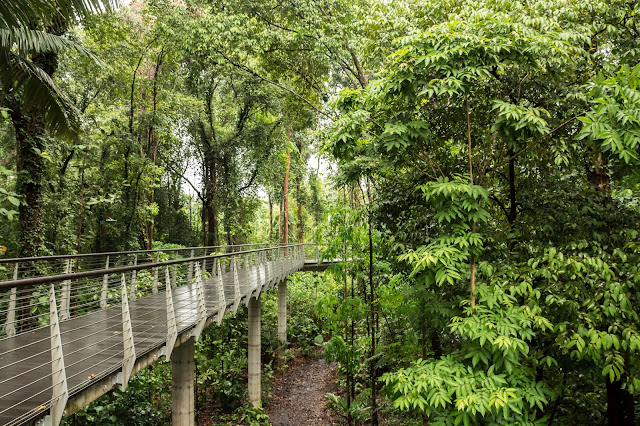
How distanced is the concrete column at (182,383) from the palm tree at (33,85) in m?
4.05

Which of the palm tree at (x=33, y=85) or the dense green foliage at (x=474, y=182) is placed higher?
the palm tree at (x=33, y=85)

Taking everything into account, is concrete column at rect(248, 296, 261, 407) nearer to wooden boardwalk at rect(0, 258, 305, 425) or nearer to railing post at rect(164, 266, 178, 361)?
wooden boardwalk at rect(0, 258, 305, 425)

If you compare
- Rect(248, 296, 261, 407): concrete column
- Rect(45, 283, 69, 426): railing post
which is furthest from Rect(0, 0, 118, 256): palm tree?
Rect(248, 296, 261, 407): concrete column

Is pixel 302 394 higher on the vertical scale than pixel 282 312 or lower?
lower

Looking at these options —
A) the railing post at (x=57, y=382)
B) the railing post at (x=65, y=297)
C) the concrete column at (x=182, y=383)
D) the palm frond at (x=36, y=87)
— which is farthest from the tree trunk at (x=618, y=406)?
the palm frond at (x=36, y=87)

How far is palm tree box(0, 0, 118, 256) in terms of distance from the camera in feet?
15.0

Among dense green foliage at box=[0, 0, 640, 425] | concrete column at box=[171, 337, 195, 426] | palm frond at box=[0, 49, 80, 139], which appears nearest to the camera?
dense green foliage at box=[0, 0, 640, 425]

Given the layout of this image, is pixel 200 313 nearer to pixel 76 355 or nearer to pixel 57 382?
pixel 76 355

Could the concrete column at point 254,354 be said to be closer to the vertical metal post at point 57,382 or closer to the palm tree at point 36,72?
the palm tree at point 36,72

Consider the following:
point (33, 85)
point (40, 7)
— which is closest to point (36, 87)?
point (33, 85)

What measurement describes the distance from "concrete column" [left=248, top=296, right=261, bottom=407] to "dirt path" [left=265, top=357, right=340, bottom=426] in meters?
0.91

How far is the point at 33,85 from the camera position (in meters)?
6.11

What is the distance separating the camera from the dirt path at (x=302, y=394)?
38.9ft

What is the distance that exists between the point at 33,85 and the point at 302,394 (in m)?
12.7
